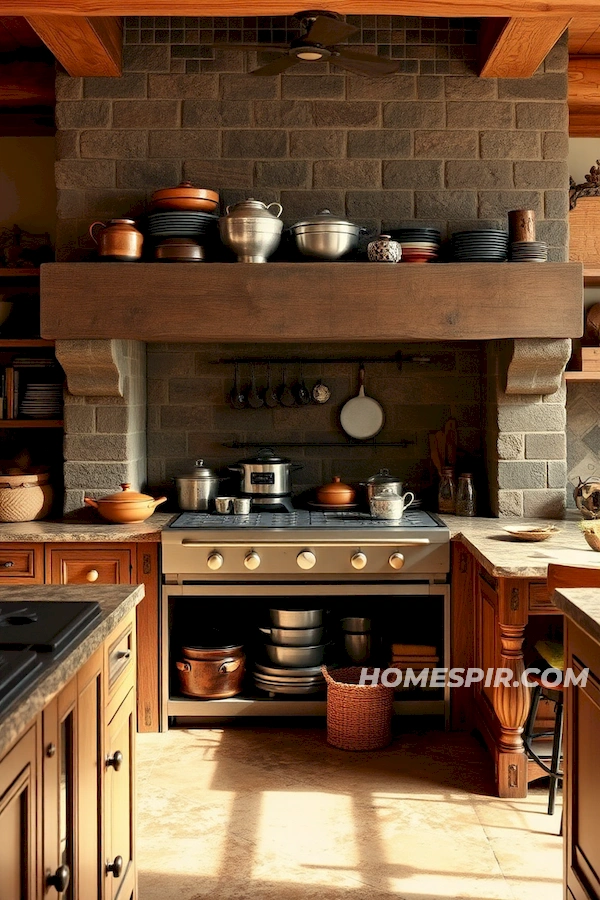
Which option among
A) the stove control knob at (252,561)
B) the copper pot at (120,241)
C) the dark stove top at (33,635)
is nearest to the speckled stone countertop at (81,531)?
the stove control knob at (252,561)

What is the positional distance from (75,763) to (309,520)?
7.64ft

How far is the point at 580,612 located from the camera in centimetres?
192

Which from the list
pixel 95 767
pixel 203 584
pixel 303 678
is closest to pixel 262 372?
pixel 203 584

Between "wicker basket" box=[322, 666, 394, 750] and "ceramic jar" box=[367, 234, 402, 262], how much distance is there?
173cm

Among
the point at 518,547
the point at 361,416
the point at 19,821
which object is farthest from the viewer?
the point at 361,416

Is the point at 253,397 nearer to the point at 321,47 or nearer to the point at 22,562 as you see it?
the point at 22,562

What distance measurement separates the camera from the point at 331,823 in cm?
306

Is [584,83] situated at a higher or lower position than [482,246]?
higher

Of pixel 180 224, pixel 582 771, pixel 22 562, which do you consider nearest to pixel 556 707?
pixel 582 771

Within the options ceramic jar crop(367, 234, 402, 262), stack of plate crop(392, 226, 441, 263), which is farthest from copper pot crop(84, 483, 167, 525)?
stack of plate crop(392, 226, 441, 263)

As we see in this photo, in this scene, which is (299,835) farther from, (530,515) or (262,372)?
(262,372)

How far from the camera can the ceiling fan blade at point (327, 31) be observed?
284 cm

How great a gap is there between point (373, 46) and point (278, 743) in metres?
3.00

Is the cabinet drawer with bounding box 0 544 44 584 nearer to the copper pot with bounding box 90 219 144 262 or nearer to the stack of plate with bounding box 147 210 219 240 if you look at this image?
the copper pot with bounding box 90 219 144 262
